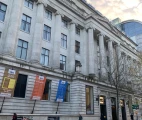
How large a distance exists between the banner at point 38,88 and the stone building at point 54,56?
29.5 inches

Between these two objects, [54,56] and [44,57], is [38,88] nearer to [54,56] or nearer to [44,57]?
[44,57]

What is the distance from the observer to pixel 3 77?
58.8ft

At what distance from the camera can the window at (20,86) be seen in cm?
1995

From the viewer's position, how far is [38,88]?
69.0 feet

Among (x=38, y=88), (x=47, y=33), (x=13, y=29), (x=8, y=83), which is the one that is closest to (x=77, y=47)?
(x=47, y=33)

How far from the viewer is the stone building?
20328 millimetres

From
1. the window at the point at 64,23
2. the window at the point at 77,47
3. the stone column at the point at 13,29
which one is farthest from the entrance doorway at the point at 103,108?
the stone column at the point at 13,29

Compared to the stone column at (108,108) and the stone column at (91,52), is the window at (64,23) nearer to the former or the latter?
the stone column at (91,52)

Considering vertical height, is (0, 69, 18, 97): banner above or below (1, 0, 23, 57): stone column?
below

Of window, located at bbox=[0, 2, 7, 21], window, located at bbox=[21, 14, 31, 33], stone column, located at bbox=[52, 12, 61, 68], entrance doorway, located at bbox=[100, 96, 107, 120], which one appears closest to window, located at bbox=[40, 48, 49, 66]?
stone column, located at bbox=[52, 12, 61, 68]

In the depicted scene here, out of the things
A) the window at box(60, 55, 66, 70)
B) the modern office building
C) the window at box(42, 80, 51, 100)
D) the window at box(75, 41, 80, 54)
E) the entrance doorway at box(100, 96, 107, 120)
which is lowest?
the entrance doorway at box(100, 96, 107, 120)

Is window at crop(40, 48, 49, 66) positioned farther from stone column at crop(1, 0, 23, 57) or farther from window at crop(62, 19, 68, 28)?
window at crop(62, 19, 68, 28)

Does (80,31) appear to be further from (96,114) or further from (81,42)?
(96,114)

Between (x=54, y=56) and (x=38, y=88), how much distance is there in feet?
22.6
